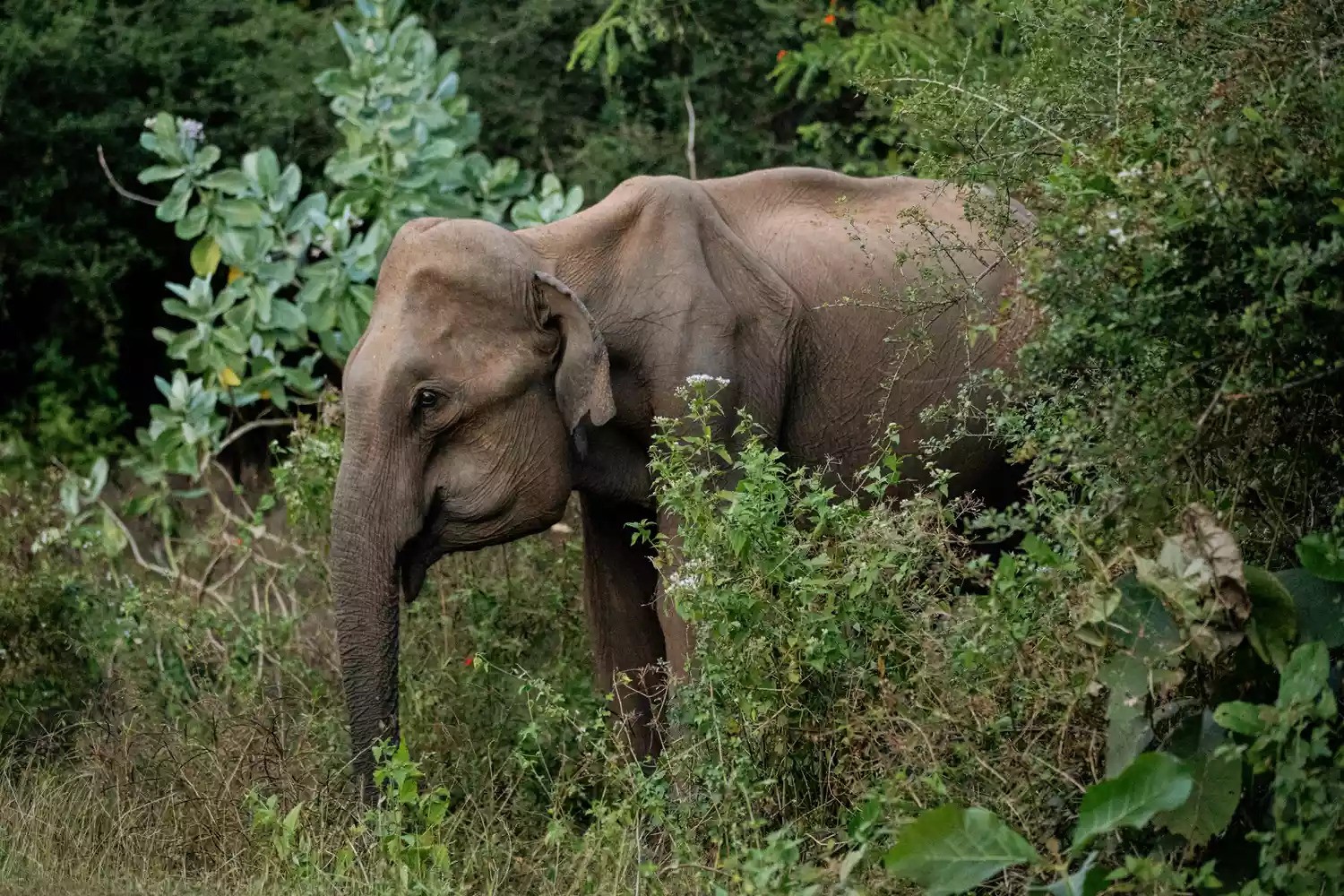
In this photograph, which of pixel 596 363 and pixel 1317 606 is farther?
pixel 596 363

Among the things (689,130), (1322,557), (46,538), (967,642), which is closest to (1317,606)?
(1322,557)

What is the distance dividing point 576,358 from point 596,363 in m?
0.07

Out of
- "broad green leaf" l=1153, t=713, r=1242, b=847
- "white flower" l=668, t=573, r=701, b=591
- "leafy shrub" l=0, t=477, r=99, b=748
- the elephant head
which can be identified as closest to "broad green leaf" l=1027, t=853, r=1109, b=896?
"broad green leaf" l=1153, t=713, r=1242, b=847

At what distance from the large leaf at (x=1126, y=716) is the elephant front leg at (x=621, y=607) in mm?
2425

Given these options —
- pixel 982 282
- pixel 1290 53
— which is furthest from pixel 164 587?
pixel 1290 53

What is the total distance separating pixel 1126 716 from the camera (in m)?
4.93

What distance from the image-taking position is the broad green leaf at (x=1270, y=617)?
4945 mm

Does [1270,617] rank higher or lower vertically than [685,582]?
higher

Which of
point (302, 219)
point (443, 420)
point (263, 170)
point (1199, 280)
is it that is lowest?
point (302, 219)

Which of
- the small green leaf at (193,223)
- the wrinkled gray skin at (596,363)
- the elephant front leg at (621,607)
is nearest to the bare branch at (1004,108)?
the wrinkled gray skin at (596,363)

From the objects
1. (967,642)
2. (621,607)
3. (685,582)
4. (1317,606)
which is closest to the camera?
(1317,606)

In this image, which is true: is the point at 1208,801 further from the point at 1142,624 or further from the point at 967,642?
the point at 967,642

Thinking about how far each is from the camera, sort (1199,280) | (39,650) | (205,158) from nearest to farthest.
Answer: (1199,280) → (39,650) → (205,158)

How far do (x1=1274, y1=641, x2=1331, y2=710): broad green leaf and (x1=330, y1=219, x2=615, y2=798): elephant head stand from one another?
2.35 metres
